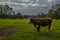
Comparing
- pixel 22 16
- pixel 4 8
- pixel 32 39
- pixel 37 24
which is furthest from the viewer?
pixel 4 8

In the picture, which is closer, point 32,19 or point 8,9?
point 32,19

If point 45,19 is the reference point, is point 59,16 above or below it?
below

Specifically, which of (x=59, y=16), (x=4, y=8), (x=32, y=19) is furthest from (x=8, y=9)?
(x=32, y=19)

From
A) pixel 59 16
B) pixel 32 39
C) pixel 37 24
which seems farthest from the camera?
pixel 59 16

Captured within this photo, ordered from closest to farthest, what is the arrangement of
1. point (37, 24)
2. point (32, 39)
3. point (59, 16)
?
point (32, 39) → point (37, 24) → point (59, 16)

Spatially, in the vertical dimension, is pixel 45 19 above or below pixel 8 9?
above

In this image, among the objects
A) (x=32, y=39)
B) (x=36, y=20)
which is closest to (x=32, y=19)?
(x=36, y=20)

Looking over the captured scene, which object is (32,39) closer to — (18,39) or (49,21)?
(18,39)

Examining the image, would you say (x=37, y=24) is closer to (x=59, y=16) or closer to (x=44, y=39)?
(x=44, y=39)

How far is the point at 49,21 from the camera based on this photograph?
21547 millimetres

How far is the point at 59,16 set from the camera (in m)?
99.8

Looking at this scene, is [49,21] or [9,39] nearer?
[9,39]

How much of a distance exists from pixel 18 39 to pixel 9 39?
2.67 feet

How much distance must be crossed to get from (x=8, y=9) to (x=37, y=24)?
111903mm
